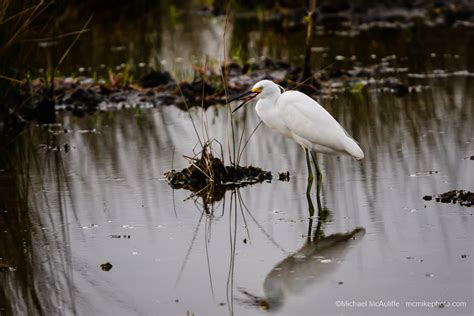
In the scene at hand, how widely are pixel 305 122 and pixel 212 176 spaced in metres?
0.98

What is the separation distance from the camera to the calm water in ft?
17.2

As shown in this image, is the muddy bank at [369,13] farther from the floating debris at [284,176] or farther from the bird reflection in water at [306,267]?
the bird reflection in water at [306,267]

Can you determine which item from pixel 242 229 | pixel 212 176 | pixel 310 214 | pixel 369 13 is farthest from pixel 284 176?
pixel 369 13

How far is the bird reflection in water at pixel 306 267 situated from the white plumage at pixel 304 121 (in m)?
0.88

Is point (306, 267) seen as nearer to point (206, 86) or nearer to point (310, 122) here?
point (310, 122)

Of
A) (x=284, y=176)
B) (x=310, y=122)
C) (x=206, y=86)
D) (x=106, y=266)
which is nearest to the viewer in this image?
(x=106, y=266)

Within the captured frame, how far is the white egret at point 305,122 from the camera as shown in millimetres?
7285

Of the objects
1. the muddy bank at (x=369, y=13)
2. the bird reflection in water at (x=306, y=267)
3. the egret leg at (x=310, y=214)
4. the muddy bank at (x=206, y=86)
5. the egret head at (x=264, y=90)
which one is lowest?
the bird reflection in water at (x=306, y=267)

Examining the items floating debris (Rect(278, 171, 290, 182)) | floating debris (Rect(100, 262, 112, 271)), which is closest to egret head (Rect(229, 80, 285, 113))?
floating debris (Rect(278, 171, 290, 182))

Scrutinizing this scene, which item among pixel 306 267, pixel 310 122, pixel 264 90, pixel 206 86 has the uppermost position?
pixel 206 86

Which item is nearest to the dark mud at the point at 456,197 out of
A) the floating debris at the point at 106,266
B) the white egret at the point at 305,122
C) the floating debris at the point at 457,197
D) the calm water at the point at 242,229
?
the floating debris at the point at 457,197

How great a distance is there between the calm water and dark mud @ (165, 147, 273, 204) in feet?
0.56

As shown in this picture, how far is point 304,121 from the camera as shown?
24.3ft

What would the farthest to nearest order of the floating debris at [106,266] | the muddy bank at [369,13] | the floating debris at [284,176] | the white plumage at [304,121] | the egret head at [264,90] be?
the muddy bank at [369,13] → the floating debris at [284,176] → the egret head at [264,90] → the white plumage at [304,121] → the floating debris at [106,266]
